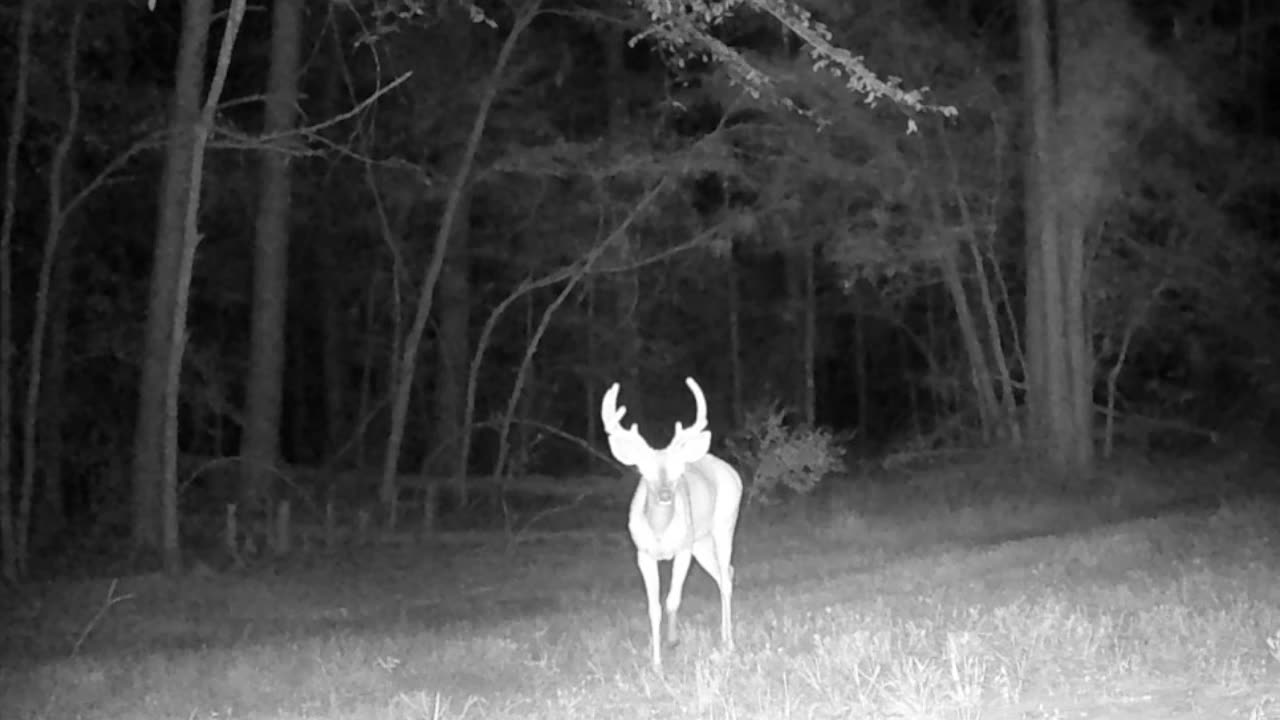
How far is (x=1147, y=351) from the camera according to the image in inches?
1326

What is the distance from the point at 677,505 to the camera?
10.3 metres

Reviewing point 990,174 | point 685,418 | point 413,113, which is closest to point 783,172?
point 990,174

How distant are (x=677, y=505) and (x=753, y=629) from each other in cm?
172

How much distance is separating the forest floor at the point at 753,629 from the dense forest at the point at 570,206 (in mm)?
2634

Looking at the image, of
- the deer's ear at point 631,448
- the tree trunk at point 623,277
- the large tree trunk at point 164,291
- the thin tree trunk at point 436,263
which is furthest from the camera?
the tree trunk at point 623,277

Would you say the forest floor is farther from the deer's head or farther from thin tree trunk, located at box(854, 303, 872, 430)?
thin tree trunk, located at box(854, 303, 872, 430)

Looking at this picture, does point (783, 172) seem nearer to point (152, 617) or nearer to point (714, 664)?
point (152, 617)

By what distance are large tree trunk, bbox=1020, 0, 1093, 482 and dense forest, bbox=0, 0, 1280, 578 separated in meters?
0.06

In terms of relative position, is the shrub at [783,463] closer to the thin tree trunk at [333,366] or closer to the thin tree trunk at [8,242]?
the thin tree trunk at [8,242]

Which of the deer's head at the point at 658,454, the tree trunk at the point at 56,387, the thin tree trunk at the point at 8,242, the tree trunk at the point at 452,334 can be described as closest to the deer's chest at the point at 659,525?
the deer's head at the point at 658,454

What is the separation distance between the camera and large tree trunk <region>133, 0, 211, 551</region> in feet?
60.0

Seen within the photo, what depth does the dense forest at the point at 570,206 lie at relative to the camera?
21766 millimetres

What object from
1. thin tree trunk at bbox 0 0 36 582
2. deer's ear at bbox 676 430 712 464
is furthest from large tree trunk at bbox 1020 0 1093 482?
deer's ear at bbox 676 430 712 464

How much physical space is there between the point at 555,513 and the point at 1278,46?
18989 millimetres
